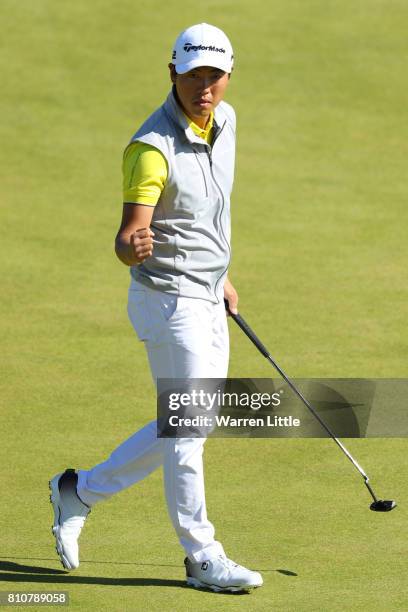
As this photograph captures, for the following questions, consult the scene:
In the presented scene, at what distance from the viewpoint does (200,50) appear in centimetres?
632

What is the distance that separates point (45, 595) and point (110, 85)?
9.81m

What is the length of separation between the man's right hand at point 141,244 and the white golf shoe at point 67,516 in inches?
52.1

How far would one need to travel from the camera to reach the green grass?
6828 mm

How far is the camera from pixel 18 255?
38.5ft

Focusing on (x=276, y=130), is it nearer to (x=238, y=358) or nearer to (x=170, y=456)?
(x=238, y=358)

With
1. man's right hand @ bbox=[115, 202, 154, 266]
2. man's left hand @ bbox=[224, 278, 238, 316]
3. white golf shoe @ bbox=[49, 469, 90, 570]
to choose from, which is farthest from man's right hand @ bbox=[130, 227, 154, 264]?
white golf shoe @ bbox=[49, 469, 90, 570]

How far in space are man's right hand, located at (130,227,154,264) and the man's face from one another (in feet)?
2.32

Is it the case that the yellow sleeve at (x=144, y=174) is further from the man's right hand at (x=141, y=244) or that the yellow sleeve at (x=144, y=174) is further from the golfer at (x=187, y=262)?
the man's right hand at (x=141, y=244)

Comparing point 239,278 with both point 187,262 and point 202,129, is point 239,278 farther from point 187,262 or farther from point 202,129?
point 187,262

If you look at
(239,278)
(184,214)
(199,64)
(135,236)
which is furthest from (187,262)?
(239,278)

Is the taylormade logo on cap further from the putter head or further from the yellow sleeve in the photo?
the putter head

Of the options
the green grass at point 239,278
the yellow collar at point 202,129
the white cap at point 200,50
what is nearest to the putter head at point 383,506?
the green grass at point 239,278

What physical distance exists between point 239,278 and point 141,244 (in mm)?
5334

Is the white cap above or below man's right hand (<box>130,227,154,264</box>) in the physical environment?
above
